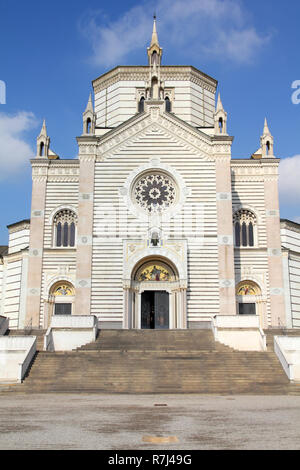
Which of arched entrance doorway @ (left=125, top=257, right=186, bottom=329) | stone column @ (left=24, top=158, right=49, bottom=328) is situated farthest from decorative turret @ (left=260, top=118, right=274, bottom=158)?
stone column @ (left=24, top=158, right=49, bottom=328)

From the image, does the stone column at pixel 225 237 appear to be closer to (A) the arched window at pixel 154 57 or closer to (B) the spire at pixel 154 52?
(A) the arched window at pixel 154 57

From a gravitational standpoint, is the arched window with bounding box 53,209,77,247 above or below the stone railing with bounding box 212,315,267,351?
above

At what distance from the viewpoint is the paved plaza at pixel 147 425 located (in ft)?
28.4

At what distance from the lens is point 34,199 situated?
125 feet

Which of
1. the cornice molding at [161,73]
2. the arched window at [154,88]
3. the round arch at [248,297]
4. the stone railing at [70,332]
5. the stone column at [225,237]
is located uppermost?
the cornice molding at [161,73]

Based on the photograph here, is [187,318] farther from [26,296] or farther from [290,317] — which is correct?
[26,296]

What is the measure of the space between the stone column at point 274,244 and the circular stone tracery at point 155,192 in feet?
24.1

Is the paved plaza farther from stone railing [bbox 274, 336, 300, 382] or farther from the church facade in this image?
the church facade

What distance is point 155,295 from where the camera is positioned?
35938 millimetres

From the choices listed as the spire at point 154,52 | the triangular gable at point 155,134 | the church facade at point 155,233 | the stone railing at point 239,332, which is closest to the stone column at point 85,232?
the church facade at point 155,233

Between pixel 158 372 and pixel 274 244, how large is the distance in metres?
17.4

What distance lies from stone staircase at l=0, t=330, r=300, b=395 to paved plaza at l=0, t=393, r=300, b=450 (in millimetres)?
4906

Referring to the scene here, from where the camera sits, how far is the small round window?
37.0 m
